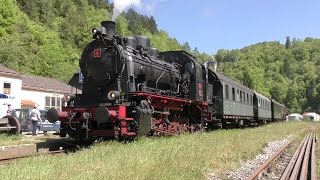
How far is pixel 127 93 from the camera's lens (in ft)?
47.9

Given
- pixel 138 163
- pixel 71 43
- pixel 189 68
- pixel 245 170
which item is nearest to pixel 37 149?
pixel 138 163

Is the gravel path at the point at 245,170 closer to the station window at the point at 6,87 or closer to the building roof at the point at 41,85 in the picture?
the station window at the point at 6,87

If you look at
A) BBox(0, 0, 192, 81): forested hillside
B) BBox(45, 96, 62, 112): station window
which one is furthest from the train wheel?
BBox(45, 96, 62, 112): station window

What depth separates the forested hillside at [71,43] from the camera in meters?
62.8

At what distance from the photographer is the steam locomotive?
556 inches

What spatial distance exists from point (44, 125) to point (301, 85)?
166 metres

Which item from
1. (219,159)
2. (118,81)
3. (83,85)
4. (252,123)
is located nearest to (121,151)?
(219,159)

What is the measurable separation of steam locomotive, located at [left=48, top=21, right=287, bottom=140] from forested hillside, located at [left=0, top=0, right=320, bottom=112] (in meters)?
6.18

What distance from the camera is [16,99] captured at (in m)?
38.2

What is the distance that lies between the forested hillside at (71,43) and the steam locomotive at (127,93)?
20.3ft

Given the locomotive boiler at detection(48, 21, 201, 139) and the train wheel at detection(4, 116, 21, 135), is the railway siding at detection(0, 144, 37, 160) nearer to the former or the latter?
the locomotive boiler at detection(48, 21, 201, 139)

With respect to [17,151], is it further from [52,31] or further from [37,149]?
[52,31]

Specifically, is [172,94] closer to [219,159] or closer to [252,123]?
[219,159]

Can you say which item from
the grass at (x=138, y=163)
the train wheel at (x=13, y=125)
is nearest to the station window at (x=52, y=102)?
the train wheel at (x=13, y=125)
